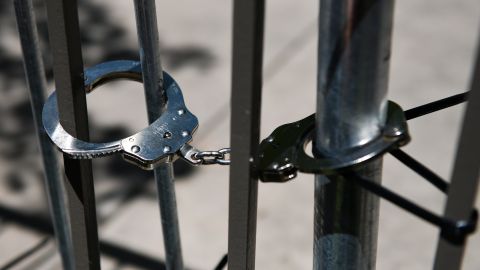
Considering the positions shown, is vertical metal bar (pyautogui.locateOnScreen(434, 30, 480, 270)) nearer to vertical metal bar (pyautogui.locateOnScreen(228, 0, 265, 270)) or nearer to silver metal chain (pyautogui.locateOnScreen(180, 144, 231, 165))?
vertical metal bar (pyautogui.locateOnScreen(228, 0, 265, 270))

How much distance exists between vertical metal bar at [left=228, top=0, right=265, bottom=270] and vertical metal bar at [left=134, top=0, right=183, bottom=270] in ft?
1.16

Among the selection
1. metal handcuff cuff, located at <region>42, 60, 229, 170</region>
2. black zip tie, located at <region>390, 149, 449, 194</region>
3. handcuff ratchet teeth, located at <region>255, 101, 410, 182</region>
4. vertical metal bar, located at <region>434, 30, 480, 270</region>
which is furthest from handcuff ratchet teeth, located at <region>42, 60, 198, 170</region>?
vertical metal bar, located at <region>434, 30, 480, 270</region>

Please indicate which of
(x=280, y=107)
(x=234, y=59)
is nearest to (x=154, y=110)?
(x=234, y=59)

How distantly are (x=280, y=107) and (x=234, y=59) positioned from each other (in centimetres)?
335

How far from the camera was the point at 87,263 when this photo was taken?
5.21ft

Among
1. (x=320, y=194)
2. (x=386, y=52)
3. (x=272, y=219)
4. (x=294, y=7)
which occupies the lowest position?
(x=272, y=219)

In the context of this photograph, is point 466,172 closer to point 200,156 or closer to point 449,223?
point 449,223

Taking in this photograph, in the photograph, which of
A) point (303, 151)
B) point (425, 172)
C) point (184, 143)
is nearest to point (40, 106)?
point (184, 143)

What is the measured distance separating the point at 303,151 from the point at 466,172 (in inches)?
11.8

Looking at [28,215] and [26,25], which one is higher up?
[26,25]

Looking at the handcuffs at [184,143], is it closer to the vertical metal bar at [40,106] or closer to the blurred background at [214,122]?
the vertical metal bar at [40,106]

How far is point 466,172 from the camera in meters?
1.06

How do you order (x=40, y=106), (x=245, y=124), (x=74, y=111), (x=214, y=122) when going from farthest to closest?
1. (x=214, y=122)
2. (x=40, y=106)
3. (x=74, y=111)
4. (x=245, y=124)

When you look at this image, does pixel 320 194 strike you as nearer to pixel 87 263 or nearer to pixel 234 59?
pixel 234 59
